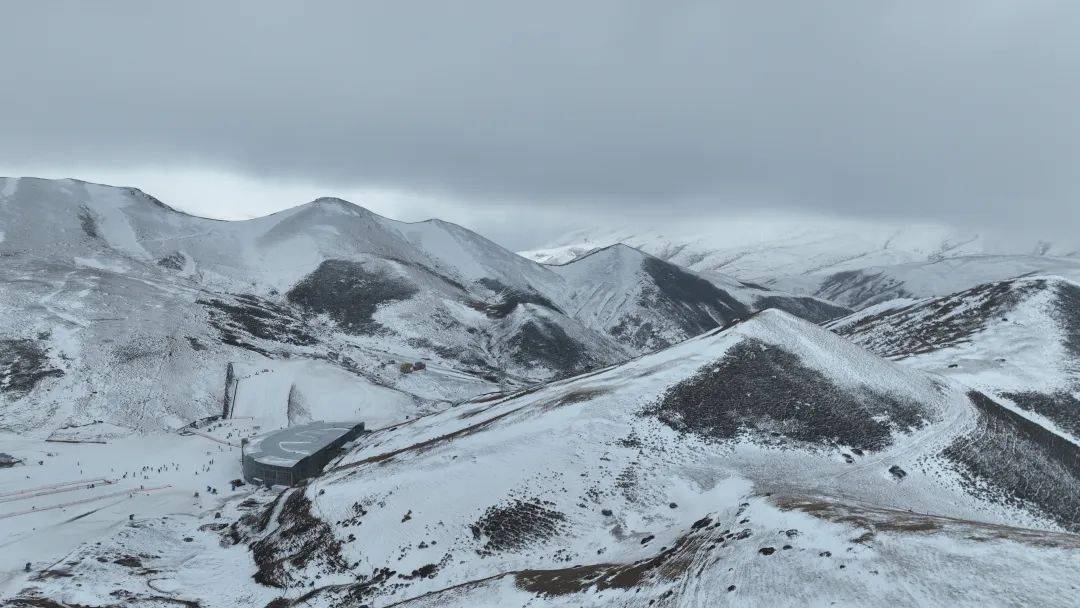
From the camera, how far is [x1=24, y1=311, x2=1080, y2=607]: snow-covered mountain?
2466 cm

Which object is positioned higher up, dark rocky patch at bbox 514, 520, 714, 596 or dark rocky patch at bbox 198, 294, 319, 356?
dark rocky patch at bbox 198, 294, 319, 356

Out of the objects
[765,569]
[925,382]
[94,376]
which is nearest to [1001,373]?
[925,382]

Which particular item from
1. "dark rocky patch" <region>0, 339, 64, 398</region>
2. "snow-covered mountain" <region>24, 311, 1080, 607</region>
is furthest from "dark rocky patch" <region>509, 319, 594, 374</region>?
"dark rocky patch" <region>0, 339, 64, 398</region>

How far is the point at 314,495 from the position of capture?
48.9 metres

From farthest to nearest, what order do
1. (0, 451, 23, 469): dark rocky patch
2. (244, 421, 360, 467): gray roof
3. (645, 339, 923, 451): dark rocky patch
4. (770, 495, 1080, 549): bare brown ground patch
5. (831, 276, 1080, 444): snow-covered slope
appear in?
1. (244, 421, 360, 467): gray roof
2. (0, 451, 23, 469): dark rocky patch
3. (831, 276, 1080, 444): snow-covered slope
4. (645, 339, 923, 451): dark rocky patch
5. (770, 495, 1080, 549): bare brown ground patch

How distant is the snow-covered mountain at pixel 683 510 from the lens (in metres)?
24.7

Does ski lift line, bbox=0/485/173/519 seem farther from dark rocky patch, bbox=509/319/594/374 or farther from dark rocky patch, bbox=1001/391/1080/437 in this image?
dark rocky patch, bbox=509/319/594/374

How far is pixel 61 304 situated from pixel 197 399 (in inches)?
1878

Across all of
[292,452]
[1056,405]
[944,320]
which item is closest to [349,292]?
[292,452]

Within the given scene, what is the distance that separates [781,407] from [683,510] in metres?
17.3

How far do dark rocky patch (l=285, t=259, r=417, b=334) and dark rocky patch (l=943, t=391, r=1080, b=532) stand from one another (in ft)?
455

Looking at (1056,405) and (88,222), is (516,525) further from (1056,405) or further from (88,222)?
(88,222)

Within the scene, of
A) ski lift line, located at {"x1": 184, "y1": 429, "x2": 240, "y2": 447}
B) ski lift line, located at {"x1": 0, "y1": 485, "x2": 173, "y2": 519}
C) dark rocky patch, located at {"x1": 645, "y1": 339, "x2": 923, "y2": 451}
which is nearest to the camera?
dark rocky patch, located at {"x1": 645, "y1": 339, "x2": 923, "y2": 451}

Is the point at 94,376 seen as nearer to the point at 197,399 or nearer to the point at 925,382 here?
the point at 197,399
